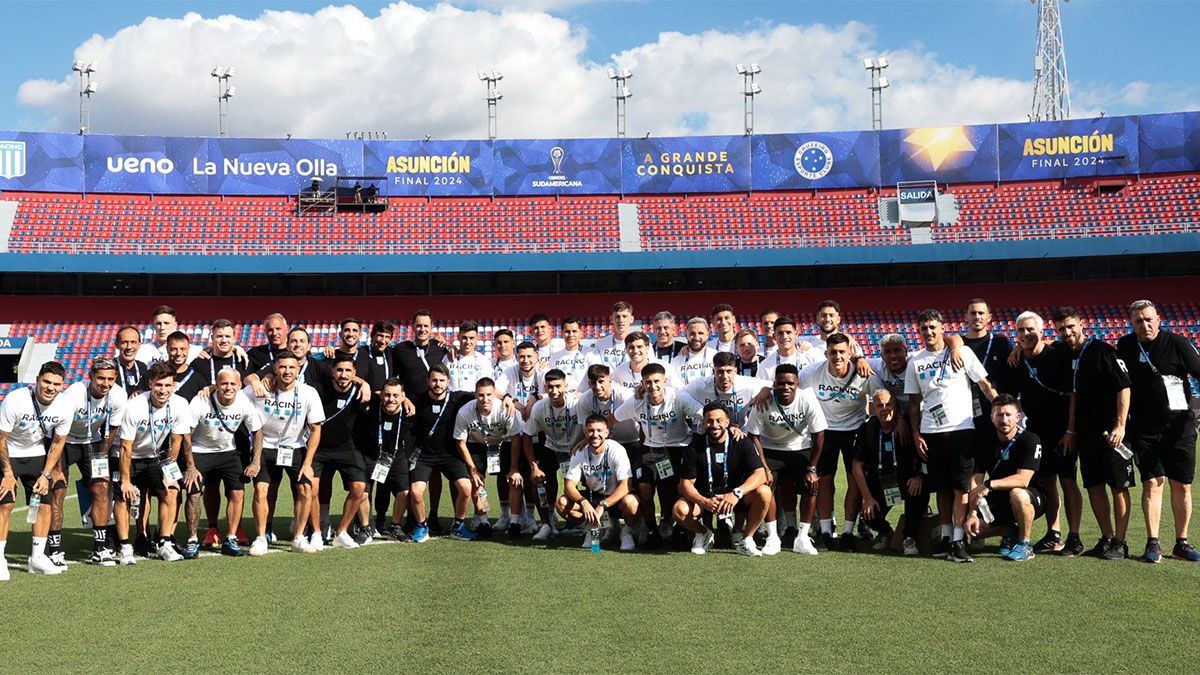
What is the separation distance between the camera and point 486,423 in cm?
914

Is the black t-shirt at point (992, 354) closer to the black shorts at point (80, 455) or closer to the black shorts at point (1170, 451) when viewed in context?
the black shorts at point (1170, 451)

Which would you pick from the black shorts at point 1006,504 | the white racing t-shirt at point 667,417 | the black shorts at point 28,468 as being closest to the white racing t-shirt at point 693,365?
the white racing t-shirt at point 667,417

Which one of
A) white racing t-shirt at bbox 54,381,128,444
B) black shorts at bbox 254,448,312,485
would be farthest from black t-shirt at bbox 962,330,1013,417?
white racing t-shirt at bbox 54,381,128,444

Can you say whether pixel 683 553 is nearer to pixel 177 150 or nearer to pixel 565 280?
pixel 565 280

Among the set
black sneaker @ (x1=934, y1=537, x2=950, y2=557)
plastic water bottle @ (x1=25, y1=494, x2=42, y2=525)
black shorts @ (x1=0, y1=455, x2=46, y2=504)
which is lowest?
black sneaker @ (x1=934, y1=537, x2=950, y2=557)

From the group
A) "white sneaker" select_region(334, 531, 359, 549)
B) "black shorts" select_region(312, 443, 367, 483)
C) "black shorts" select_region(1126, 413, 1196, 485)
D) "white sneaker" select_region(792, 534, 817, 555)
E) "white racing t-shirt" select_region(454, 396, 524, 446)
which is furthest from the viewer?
"white racing t-shirt" select_region(454, 396, 524, 446)

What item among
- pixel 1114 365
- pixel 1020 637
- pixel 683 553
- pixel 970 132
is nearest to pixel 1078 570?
pixel 1114 365

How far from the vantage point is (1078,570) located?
7.03 meters

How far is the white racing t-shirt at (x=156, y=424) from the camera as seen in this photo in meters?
7.96

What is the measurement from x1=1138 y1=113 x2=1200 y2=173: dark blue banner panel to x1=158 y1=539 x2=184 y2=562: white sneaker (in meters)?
38.2

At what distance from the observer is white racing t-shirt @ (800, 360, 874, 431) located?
27.0ft

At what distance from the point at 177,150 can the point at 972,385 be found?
34.6 meters

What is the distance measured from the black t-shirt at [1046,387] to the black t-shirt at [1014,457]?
1.04 feet

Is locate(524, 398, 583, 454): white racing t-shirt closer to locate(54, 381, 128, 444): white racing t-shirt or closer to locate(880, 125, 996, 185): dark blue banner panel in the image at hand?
locate(54, 381, 128, 444): white racing t-shirt
